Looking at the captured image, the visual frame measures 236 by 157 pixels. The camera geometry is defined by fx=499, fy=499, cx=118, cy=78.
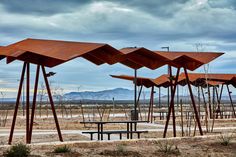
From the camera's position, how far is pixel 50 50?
13.8 m

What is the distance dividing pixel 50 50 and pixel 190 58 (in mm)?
5103

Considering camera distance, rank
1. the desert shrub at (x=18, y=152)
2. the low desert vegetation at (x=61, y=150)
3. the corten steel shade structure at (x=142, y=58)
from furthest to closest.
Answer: the corten steel shade structure at (x=142, y=58) → the low desert vegetation at (x=61, y=150) → the desert shrub at (x=18, y=152)

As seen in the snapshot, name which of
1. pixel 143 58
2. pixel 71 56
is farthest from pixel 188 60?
pixel 71 56

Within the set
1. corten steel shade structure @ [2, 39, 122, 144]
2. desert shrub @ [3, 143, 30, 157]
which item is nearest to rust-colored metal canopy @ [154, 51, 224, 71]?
corten steel shade structure @ [2, 39, 122, 144]

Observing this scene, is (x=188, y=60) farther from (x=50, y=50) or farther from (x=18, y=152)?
(x=18, y=152)

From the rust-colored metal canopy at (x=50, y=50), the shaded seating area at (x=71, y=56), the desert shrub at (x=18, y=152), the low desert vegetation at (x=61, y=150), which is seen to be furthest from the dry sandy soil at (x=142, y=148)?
the rust-colored metal canopy at (x=50, y=50)

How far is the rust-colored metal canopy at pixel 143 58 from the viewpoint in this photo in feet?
51.2

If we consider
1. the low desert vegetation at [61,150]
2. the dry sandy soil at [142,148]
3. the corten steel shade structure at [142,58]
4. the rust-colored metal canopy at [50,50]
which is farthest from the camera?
the corten steel shade structure at [142,58]

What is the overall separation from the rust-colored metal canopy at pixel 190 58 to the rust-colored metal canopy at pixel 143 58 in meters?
0.27

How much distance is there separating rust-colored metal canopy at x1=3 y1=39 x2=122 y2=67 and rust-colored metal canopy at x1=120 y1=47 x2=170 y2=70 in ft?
2.77

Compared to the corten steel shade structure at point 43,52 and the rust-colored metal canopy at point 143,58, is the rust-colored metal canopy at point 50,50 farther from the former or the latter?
the rust-colored metal canopy at point 143,58

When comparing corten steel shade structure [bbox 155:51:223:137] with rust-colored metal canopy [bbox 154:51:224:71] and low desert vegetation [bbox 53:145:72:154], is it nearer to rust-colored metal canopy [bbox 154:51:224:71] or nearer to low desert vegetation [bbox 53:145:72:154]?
rust-colored metal canopy [bbox 154:51:224:71]

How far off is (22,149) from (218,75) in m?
22.7

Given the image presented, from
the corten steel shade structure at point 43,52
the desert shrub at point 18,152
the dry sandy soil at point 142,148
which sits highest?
the corten steel shade structure at point 43,52
